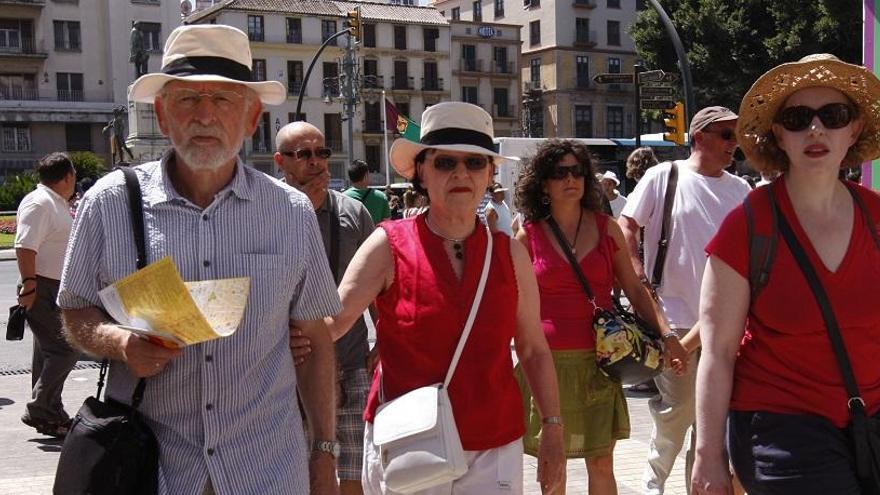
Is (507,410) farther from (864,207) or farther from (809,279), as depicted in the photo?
(864,207)

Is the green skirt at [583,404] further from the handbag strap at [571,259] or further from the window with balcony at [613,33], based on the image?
the window with balcony at [613,33]

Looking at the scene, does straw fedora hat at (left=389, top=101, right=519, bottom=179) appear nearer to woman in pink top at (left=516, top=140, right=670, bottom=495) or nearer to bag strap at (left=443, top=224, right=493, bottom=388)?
bag strap at (left=443, top=224, right=493, bottom=388)

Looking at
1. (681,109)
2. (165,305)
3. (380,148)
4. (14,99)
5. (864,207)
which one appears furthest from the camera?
(380,148)

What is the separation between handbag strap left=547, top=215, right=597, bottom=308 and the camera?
15.5 feet

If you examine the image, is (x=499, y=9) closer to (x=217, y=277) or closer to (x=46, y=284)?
(x=46, y=284)

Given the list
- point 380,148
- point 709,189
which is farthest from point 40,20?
point 709,189

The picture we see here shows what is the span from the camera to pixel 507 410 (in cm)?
340

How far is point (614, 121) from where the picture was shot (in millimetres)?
73688

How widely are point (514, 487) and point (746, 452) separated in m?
0.78

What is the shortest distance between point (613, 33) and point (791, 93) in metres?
75.1

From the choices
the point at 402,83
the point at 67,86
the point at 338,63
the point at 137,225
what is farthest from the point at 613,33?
the point at 137,225

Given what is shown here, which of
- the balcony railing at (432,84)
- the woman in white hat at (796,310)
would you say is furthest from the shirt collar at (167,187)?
the balcony railing at (432,84)

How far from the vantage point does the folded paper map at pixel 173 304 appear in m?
2.38

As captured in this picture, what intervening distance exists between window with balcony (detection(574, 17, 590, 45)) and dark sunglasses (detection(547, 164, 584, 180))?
70.3 metres
